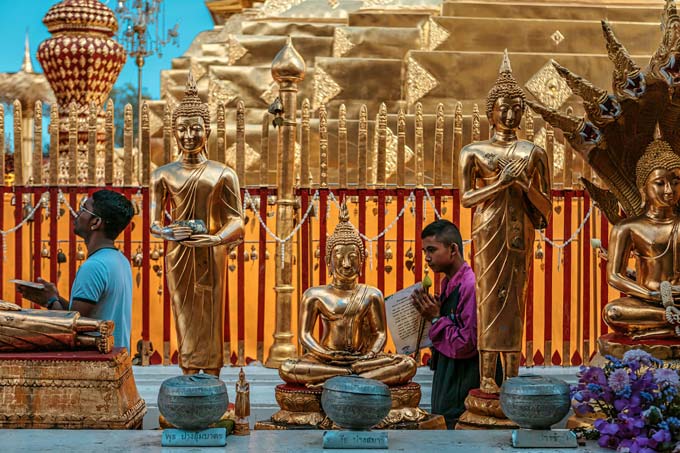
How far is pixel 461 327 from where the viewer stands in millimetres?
6582

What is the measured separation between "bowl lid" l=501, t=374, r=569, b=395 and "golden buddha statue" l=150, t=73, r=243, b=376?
1758 millimetres

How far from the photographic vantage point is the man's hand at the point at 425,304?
6.50 metres

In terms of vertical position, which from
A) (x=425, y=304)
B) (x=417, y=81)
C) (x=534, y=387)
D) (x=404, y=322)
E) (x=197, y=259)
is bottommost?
(x=534, y=387)

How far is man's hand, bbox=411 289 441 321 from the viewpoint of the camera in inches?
256

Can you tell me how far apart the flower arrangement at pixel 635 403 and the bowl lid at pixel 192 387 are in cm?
148

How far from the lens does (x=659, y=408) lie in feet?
16.5

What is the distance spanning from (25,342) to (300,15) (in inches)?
295

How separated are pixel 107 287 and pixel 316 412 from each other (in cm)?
117

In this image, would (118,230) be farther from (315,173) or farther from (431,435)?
(315,173)

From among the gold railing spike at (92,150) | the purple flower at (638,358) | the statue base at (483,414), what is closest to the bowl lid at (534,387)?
the purple flower at (638,358)

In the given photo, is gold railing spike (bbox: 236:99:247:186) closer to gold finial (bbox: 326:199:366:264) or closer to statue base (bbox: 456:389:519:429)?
gold finial (bbox: 326:199:366:264)

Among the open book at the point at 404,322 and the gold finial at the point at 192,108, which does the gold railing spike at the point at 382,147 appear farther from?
the gold finial at the point at 192,108

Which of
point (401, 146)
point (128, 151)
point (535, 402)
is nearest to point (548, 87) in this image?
point (401, 146)

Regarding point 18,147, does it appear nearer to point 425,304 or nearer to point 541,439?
point 425,304
